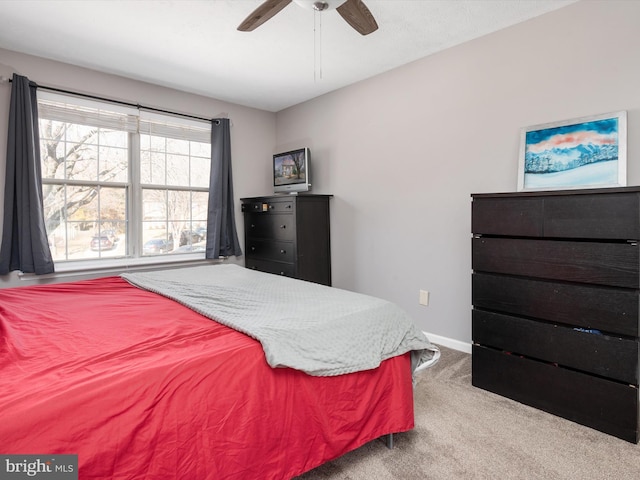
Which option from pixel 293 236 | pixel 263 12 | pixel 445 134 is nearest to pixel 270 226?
pixel 293 236

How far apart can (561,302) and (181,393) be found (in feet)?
6.23

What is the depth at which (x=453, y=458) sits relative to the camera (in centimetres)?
163

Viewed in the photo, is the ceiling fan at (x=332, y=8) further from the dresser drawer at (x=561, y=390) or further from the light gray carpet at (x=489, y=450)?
the light gray carpet at (x=489, y=450)

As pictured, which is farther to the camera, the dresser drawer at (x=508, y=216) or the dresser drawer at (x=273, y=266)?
the dresser drawer at (x=273, y=266)

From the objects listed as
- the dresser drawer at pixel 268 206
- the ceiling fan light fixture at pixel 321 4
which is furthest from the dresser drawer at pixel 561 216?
the dresser drawer at pixel 268 206

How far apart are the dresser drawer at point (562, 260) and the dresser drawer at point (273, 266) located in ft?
6.18

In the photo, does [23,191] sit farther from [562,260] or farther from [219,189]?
[562,260]

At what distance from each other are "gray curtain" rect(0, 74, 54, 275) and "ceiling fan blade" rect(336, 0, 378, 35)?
2.62 m

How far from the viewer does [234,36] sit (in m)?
2.64

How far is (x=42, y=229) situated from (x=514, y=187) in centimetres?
363

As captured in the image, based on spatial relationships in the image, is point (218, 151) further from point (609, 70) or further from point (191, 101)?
point (609, 70)

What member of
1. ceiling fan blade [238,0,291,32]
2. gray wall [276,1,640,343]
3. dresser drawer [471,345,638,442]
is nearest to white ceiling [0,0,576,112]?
gray wall [276,1,640,343]

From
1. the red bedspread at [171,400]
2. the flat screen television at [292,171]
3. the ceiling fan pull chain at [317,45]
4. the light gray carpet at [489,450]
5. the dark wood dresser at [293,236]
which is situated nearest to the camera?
the red bedspread at [171,400]

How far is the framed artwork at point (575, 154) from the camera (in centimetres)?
210
